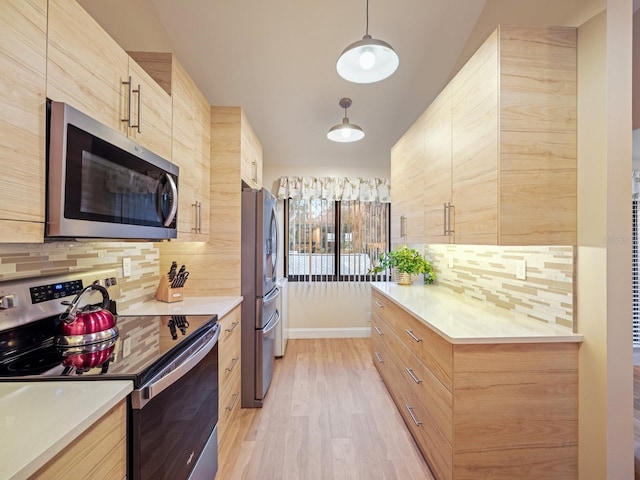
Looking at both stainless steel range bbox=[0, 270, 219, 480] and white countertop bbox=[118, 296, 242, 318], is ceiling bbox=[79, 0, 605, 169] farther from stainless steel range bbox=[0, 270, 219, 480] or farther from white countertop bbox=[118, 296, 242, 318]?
white countertop bbox=[118, 296, 242, 318]

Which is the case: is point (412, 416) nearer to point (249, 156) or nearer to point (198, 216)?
point (198, 216)

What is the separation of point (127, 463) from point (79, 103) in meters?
1.23

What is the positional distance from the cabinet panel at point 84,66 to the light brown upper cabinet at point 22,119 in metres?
0.04

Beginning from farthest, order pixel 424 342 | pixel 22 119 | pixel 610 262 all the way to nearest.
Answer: pixel 424 342
pixel 610 262
pixel 22 119

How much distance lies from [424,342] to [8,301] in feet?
6.31

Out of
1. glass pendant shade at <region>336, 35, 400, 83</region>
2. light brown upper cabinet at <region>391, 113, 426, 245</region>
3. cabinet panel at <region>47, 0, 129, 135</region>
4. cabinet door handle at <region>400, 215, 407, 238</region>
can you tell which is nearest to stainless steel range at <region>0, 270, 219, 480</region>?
cabinet panel at <region>47, 0, 129, 135</region>

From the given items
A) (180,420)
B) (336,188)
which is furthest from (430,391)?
(336,188)

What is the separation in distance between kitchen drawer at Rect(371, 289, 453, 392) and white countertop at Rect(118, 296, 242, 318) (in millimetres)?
1236

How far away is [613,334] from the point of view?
4.13 ft

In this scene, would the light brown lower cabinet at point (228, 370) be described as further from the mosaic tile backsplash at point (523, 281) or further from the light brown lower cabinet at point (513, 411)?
the mosaic tile backsplash at point (523, 281)

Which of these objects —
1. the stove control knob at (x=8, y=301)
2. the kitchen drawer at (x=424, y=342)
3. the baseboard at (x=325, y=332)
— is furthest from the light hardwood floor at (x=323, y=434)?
the stove control knob at (x=8, y=301)

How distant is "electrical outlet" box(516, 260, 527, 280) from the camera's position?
1.75m

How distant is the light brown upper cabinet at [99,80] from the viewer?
961mm

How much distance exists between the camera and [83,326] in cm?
119
